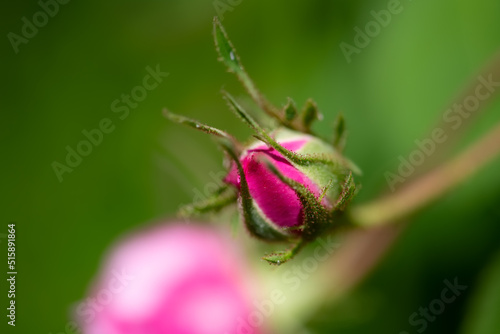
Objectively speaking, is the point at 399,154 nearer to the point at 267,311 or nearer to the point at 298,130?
the point at 267,311

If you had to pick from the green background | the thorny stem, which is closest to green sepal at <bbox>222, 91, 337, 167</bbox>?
the thorny stem

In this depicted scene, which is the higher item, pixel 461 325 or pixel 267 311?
pixel 267 311

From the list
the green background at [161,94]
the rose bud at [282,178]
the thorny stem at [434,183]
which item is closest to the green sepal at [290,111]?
the rose bud at [282,178]

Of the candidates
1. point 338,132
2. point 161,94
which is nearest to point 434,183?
point 338,132

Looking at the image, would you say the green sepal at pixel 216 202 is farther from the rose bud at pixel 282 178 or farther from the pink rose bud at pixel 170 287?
the pink rose bud at pixel 170 287

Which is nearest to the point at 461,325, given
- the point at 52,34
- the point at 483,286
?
the point at 483,286

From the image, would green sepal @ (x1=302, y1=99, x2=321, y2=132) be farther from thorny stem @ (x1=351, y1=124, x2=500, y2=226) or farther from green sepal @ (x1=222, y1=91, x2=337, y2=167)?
thorny stem @ (x1=351, y1=124, x2=500, y2=226)
